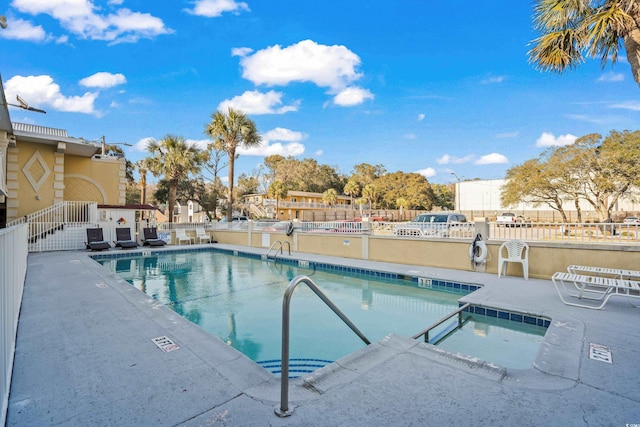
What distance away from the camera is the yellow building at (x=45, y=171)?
13.4 meters

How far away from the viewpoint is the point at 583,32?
21.4ft

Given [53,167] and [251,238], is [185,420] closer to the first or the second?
[251,238]

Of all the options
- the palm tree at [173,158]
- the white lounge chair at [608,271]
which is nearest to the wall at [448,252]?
the white lounge chair at [608,271]

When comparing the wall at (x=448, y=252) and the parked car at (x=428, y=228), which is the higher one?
the parked car at (x=428, y=228)

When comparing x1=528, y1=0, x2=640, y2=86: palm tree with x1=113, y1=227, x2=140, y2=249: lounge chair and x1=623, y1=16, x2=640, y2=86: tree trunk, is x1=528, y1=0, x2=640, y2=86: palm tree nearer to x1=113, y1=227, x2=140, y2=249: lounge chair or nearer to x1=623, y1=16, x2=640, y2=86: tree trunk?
x1=623, y1=16, x2=640, y2=86: tree trunk

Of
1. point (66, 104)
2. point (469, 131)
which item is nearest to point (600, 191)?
point (469, 131)

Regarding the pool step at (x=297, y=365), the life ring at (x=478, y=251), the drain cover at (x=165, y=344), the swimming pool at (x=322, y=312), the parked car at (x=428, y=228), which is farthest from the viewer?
the parked car at (x=428, y=228)

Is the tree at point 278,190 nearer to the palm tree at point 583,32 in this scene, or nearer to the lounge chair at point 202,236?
the lounge chair at point 202,236

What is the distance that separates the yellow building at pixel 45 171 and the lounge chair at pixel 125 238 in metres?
3.51

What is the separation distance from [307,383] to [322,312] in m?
3.33

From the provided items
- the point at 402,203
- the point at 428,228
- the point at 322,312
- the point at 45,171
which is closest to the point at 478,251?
the point at 428,228

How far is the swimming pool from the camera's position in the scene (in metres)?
4.33

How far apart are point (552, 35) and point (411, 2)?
36.0 ft

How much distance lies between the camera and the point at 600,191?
1898cm
